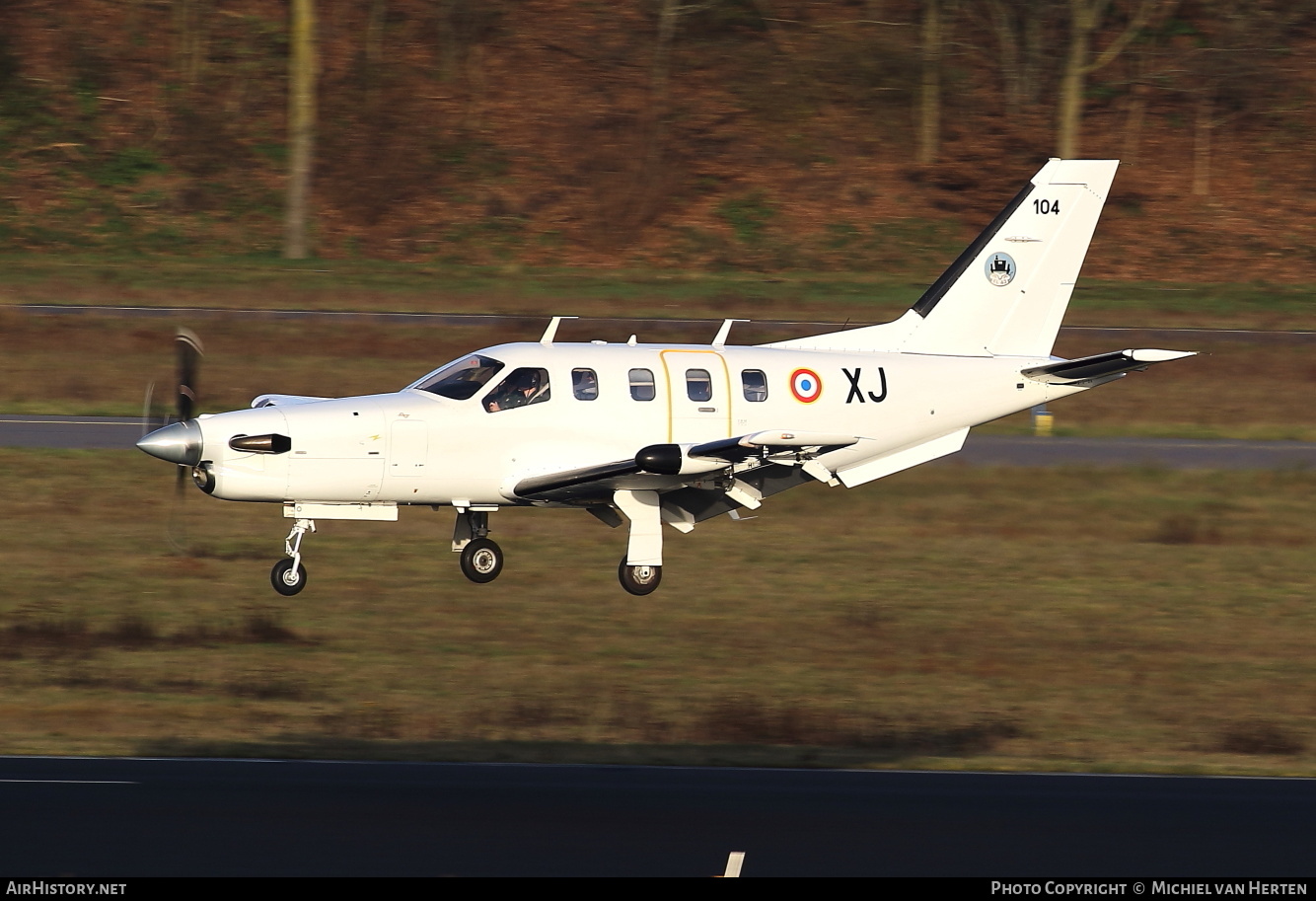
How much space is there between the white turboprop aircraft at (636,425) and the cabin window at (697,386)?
2 centimetres

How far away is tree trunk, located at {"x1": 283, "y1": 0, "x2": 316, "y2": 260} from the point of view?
4147 centimetres

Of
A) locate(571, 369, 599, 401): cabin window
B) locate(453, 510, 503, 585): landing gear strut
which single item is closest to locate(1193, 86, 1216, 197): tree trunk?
locate(571, 369, 599, 401): cabin window

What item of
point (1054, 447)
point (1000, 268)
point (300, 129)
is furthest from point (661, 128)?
point (1000, 268)

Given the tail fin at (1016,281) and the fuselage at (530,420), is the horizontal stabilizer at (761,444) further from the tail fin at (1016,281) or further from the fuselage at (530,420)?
the tail fin at (1016,281)

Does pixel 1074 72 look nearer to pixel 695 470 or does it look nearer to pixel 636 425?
pixel 636 425

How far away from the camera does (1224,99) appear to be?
5444 cm

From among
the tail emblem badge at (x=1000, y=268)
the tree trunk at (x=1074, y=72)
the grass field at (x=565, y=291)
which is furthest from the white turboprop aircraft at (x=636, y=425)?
the tree trunk at (x=1074, y=72)

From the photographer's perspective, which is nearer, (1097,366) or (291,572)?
(291,572)

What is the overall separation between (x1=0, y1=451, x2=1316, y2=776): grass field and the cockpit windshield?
3.01 metres

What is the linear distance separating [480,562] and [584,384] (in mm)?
2723

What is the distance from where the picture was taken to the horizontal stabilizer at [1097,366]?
19766 mm

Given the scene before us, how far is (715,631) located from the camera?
811 inches

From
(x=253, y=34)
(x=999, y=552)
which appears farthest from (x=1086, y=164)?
(x=253, y=34)

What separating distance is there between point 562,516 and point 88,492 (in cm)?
737
